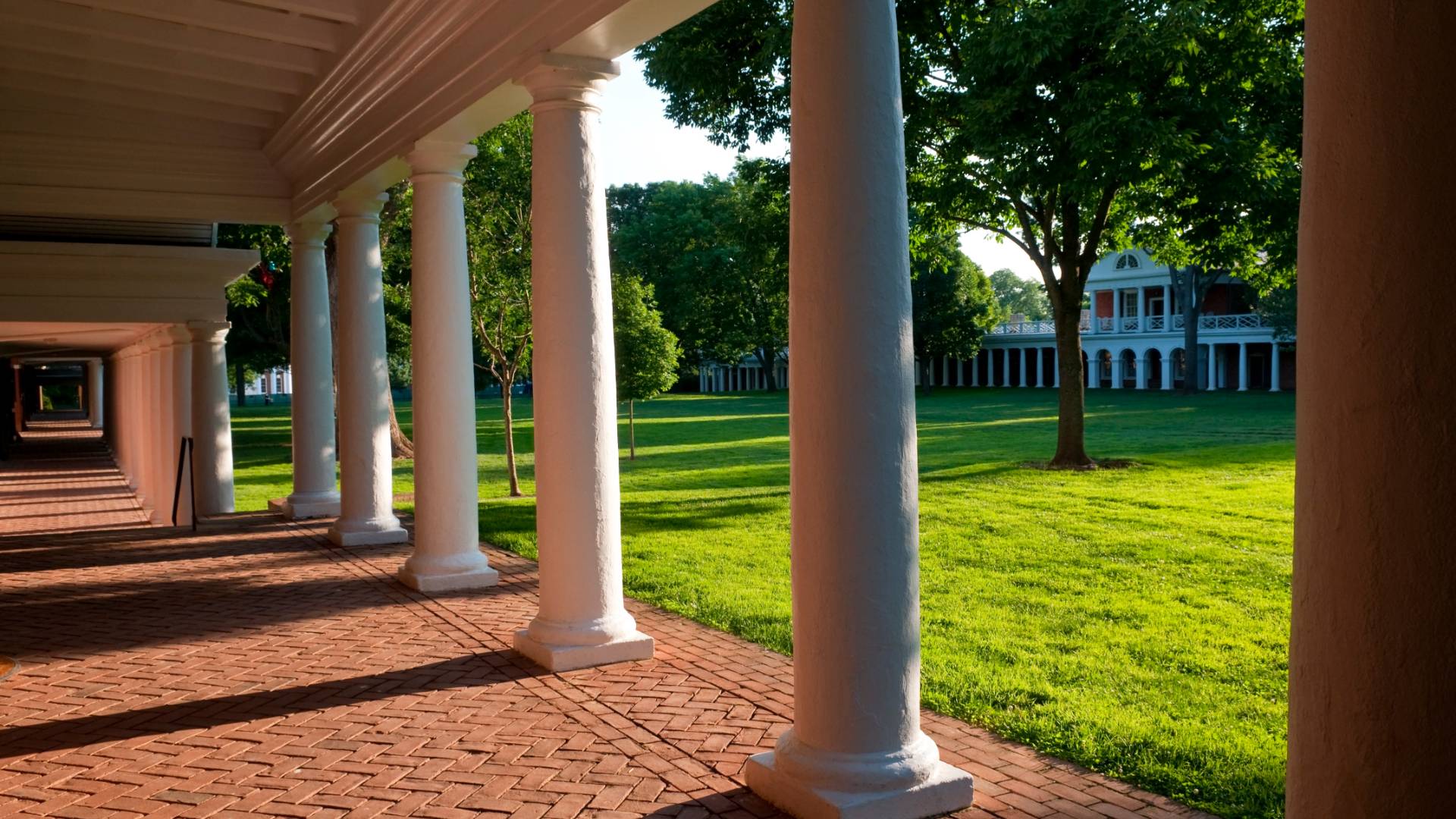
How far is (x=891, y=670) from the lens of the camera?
15.9ft

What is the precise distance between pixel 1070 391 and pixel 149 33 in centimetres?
1703

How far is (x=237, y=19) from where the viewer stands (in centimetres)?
920

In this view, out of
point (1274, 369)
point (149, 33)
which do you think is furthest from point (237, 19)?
point (1274, 369)

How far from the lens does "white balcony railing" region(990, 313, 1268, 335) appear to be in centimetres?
6350

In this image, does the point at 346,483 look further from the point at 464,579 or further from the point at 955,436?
the point at 955,436

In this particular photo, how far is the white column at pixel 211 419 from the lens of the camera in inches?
763

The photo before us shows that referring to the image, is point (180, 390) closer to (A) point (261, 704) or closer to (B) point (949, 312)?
(A) point (261, 704)

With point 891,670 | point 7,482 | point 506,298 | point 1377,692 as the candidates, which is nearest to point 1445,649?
point 1377,692

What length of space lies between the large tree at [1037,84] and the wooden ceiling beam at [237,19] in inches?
355

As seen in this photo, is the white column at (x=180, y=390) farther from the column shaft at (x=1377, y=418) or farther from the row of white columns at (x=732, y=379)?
the row of white columns at (x=732, y=379)

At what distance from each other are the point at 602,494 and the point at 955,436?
91.1 feet

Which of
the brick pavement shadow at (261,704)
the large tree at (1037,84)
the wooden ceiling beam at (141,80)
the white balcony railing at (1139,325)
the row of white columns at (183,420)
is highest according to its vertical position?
the large tree at (1037,84)

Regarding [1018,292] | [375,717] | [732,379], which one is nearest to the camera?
[375,717]

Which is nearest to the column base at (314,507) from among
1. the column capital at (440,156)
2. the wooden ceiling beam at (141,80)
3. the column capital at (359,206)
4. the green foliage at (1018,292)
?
the column capital at (359,206)
